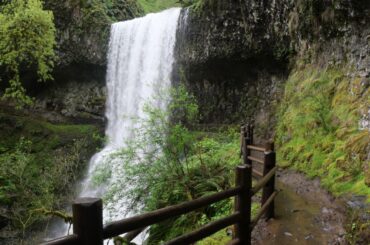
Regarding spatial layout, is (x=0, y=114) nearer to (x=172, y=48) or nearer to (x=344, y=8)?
(x=172, y=48)

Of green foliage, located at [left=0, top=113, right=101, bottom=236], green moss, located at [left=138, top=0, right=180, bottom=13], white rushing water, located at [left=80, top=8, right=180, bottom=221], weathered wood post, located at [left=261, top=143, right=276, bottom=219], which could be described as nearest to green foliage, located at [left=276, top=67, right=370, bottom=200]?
weathered wood post, located at [left=261, top=143, right=276, bottom=219]

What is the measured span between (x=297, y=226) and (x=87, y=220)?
14.5 ft

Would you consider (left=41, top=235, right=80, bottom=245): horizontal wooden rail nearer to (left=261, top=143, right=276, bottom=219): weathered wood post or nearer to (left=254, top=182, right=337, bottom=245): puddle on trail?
(left=254, top=182, right=337, bottom=245): puddle on trail

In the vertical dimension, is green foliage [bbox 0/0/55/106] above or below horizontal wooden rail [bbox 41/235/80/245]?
above

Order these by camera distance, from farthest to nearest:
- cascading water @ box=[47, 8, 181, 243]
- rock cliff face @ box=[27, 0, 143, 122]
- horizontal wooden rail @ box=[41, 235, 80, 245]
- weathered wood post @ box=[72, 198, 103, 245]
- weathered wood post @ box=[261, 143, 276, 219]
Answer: rock cliff face @ box=[27, 0, 143, 122], cascading water @ box=[47, 8, 181, 243], weathered wood post @ box=[261, 143, 276, 219], weathered wood post @ box=[72, 198, 103, 245], horizontal wooden rail @ box=[41, 235, 80, 245]

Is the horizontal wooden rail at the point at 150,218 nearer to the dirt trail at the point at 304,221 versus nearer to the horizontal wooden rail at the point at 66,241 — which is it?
the horizontal wooden rail at the point at 66,241

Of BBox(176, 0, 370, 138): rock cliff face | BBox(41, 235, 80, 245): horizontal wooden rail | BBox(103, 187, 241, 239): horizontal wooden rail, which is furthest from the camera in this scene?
BBox(176, 0, 370, 138): rock cliff face

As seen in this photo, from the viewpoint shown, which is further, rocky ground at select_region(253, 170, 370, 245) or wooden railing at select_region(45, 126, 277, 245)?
rocky ground at select_region(253, 170, 370, 245)

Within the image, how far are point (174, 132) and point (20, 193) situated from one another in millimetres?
10306

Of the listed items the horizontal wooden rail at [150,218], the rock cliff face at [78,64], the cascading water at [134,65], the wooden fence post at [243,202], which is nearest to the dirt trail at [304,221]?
the wooden fence post at [243,202]

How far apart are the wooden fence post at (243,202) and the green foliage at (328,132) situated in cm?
318

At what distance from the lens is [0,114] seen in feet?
74.3

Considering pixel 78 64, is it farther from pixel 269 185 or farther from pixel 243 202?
pixel 243 202

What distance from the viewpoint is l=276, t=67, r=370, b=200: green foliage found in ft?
26.1
